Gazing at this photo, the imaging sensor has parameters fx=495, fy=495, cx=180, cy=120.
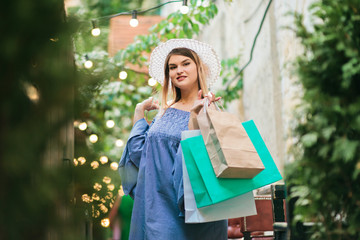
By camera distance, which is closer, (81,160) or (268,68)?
(81,160)

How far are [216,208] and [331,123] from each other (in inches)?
51.2

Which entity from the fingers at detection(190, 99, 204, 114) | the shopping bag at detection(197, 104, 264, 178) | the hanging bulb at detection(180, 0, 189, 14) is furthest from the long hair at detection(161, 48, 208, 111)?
the hanging bulb at detection(180, 0, 189, 14)

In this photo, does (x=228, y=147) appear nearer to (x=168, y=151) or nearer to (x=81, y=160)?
(x=168, y=151)

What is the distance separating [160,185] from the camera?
3240 millimetres

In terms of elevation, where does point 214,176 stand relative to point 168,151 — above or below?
below

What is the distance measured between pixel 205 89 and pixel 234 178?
1.03 metres

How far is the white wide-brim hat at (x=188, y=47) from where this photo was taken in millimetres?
3779

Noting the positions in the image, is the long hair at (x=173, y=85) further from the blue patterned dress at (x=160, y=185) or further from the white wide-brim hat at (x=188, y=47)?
the blue patterned dress at (x=160, y=185)

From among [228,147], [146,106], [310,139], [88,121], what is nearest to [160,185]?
[146,106]

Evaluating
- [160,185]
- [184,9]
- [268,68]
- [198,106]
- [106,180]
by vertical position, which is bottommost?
[160,185]

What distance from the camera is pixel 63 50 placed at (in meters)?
0.98

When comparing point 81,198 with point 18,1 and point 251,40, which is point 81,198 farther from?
point 251,40

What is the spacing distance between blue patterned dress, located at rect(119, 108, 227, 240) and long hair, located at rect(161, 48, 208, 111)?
0.18m

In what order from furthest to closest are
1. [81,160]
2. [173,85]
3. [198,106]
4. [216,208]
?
[173,85]
[198,106]
[216,208]
[81,160]
